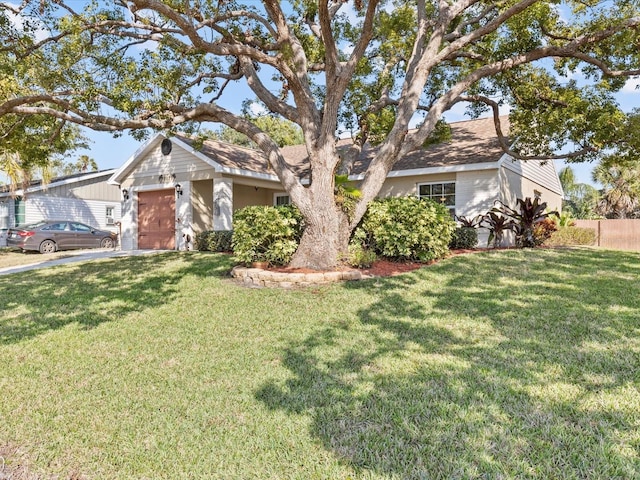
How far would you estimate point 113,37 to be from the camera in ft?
29.8

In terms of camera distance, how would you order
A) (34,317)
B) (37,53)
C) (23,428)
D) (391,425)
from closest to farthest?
(391,425) < (23,428) < (34,317) < (37,53)

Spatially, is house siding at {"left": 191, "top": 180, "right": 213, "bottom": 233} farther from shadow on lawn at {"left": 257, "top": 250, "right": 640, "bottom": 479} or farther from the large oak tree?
shadow on lawn at {"left": 257, "top": 250, "right": 640, "bottom": 479}

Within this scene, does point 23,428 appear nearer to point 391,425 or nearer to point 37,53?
point 391,425

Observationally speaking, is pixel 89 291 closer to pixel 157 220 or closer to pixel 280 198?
pixel 157 220

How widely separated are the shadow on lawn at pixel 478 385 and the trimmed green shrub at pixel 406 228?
241 cm

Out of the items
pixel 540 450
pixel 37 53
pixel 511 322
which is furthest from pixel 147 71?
pixel 540 450

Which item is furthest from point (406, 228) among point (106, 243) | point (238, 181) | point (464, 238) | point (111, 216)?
point (111, 216)

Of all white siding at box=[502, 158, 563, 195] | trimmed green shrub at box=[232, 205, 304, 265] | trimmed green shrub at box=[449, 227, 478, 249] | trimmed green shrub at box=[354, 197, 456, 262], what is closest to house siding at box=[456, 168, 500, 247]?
white siding at box=[502, 158, 563, 195]

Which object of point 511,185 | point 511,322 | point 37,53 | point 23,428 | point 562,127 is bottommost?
point 23,428

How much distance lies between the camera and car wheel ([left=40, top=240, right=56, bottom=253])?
1547 centimetres

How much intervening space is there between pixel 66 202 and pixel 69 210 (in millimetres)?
439

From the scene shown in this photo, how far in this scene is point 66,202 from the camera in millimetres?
20703

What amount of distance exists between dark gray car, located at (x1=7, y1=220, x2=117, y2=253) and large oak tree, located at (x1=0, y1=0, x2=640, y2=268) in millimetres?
8214

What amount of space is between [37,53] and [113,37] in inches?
65.4
